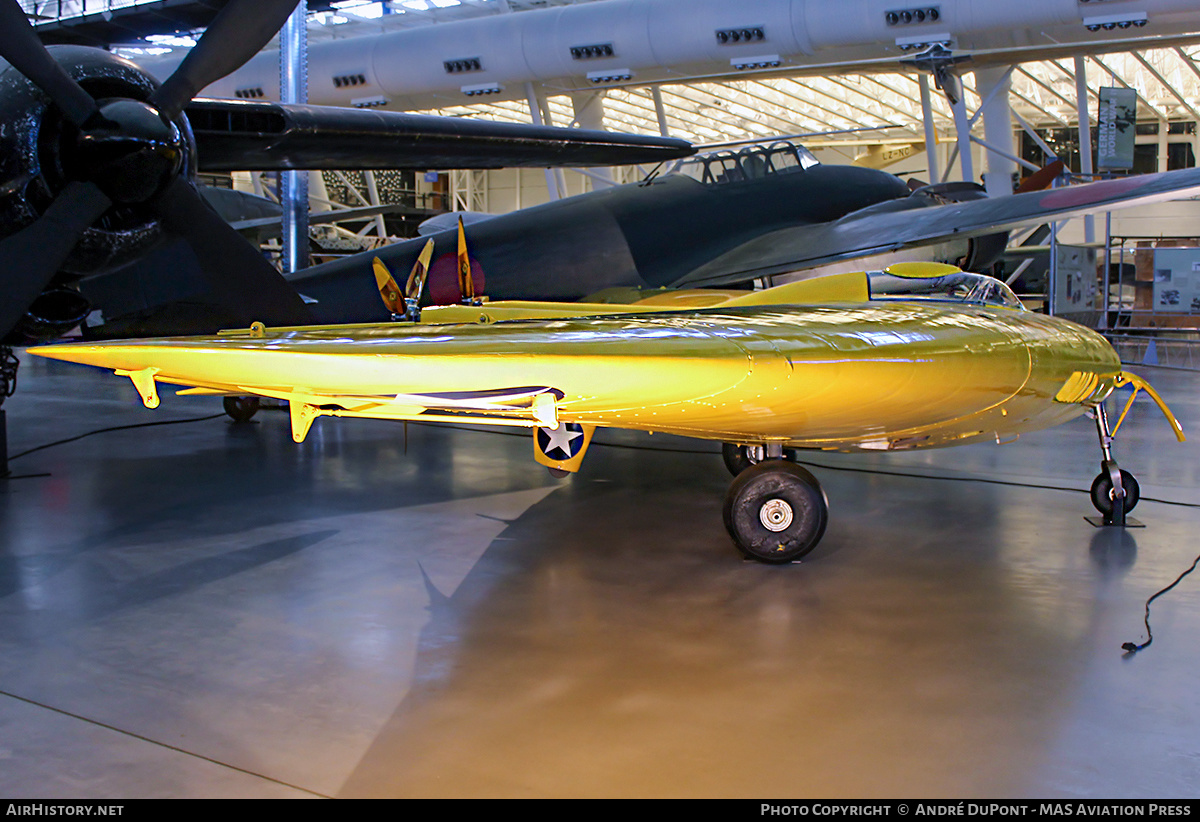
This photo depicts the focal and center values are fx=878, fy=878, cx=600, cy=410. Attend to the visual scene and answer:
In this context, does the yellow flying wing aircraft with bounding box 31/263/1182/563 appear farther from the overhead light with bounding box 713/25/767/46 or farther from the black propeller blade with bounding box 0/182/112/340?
the overhead light with bounding box 713/25/767/46

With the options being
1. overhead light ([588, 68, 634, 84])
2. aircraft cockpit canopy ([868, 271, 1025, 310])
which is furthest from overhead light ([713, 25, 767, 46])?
aircraft cockpit canopy ([868, 271, 1025, 310])

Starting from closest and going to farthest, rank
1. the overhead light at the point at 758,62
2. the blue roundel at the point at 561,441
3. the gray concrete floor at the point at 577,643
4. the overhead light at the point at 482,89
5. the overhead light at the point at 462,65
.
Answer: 1. the gray concrete floor at the point at 577,643
2. the blue roundel at the point at 561,441
3. the overhead light at the point at 758,62
4. the overhead light at the point at 462,65
5. the overhead light at the point at 482,89

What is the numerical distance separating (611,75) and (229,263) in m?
17.4

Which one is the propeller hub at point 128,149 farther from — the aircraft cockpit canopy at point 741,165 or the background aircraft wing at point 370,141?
the aircraft cockpit canopy at point 741,165

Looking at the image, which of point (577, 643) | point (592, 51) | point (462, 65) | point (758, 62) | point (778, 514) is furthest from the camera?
point (462, 65)

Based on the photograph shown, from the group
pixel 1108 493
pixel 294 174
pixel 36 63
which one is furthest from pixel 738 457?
pixel 294 174

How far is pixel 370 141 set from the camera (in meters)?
9.16

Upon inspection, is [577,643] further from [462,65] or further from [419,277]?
[462,65]

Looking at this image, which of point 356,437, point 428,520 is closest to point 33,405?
point 356,437

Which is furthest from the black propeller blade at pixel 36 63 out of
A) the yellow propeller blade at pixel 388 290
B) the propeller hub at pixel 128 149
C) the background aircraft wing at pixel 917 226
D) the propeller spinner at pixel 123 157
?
the background aircraft wing at pixel 917 226

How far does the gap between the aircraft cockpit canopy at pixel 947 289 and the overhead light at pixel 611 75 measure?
18.6 meters

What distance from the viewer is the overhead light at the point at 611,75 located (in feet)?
75.8

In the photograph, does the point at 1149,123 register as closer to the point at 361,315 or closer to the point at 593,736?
the point at 361,315
